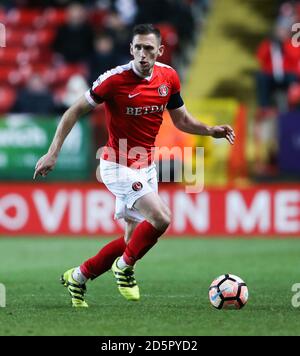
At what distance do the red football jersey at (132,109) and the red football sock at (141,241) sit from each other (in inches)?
21.4

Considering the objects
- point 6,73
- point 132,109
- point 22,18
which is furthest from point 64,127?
point 22,18

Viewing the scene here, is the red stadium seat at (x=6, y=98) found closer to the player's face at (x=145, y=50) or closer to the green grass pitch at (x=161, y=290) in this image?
the green grass pitch at (x=161, y=290)

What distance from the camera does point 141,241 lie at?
26.2ft

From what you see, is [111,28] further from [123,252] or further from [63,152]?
[123,252]

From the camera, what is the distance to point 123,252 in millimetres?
8211

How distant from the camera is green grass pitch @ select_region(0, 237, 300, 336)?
6.86m

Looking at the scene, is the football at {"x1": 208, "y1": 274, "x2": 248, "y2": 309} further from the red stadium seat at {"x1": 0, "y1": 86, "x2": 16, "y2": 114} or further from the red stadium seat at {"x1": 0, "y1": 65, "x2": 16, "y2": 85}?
the red stadium seat at {"x1": 0, "y1": 65, "x2": 16, "y2": 85}

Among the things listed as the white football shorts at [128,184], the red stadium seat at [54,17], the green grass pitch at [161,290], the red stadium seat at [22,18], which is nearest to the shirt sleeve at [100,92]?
the white football shorts at [128,184]

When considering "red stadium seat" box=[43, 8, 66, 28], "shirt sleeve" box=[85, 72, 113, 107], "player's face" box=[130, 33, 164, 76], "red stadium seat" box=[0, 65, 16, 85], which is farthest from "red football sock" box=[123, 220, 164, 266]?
"red stadium seat" box=[43, 8, 66, 28]

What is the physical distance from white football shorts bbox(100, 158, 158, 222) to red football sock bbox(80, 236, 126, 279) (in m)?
0.29

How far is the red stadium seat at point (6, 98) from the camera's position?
16891 millimetres

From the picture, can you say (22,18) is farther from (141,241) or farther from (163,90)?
(141,241)
